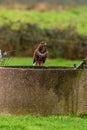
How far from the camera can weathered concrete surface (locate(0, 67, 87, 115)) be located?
476 inches

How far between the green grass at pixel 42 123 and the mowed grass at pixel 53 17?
25.6 m

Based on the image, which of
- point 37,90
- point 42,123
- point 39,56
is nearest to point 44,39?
point 39,56

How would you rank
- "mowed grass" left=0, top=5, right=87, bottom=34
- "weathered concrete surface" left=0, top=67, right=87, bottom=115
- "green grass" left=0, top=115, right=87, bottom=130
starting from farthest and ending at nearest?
"mowed grass" left=0, top=5, right=87, bottom=34 < "weathered concrete surface" left=0, top=67, right=87, bottom=115 < "green grass" left=0, top=115, right=87, bottom=130

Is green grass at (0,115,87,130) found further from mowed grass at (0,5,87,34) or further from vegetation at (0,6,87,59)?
mowed grass at (0,5,87,34)

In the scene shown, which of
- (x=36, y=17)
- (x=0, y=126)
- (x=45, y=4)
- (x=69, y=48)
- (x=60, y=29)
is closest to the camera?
(x=0, y=126)

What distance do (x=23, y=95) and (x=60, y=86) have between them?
72 cm

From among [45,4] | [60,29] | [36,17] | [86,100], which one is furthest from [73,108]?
[45,4]

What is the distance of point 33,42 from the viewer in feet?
108

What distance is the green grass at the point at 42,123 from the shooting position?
10.8 metres

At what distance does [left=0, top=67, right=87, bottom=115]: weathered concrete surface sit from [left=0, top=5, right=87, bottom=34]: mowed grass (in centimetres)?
2511

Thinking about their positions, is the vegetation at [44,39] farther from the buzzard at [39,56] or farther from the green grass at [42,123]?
the green grass at [42,123]

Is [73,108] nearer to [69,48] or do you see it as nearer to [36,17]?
[69,48]

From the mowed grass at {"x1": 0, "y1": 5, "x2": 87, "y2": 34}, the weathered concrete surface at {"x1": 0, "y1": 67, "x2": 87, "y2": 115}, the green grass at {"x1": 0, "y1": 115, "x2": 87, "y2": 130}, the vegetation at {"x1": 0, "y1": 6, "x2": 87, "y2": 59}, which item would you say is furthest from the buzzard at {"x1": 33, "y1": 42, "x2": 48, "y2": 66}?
the mowed grass at {"x1": 0, "y1": 5, "x2": 87, "y2": 34}

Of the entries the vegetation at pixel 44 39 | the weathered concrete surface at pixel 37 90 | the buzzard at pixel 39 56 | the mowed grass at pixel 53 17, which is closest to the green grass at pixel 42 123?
the weathered concrete surface at pixel 37 90
